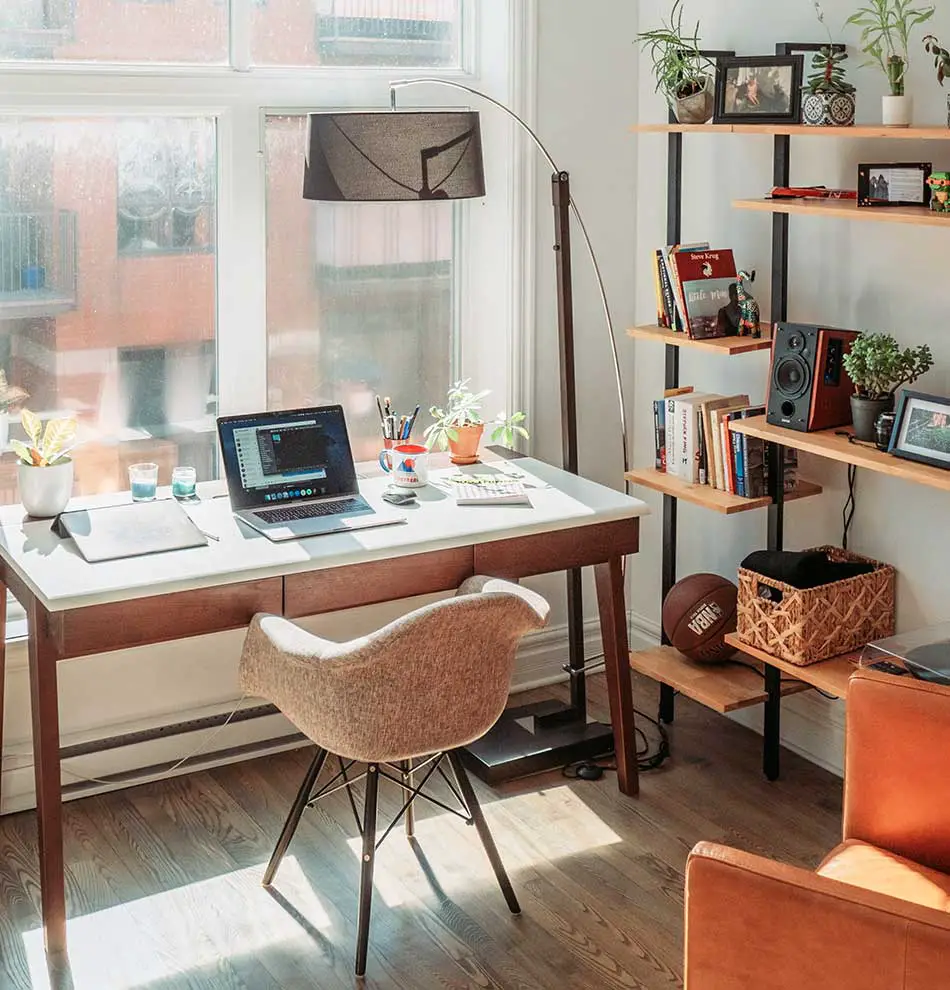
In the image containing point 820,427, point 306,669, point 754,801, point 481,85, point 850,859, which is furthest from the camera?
point 481,85

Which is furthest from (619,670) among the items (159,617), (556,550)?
(159,617)

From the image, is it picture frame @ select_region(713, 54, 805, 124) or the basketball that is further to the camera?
the basketball

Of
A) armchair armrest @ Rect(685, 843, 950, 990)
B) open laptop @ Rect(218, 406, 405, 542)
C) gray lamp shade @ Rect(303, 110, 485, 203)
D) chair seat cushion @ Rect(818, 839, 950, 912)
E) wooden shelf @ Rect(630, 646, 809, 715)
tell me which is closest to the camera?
armchair armrest @ Rect(685, 843, 950, 990)

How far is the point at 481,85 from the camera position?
370cm

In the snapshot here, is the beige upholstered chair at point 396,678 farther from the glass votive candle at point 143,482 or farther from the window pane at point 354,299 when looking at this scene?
the window pane at point 354,299

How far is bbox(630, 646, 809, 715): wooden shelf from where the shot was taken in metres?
3.37

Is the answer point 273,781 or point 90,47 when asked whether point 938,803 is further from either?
point 90,47

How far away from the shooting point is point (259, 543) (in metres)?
2.85

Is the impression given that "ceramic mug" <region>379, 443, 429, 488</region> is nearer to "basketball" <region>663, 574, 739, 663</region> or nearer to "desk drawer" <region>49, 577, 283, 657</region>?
"desk drawer" <region>49, 577, 283, 657</region>

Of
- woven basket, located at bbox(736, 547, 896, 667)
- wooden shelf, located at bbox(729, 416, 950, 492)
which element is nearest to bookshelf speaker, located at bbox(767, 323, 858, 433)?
wooden shelf, located at bbox(729, 416, 950, 492)

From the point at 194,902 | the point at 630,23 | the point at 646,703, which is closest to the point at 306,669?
the point at 194,902

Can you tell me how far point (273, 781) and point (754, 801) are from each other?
116 centimetres

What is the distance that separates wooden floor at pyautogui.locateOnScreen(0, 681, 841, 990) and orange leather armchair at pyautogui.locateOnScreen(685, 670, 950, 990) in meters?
0.61

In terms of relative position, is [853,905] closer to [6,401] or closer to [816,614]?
[816,614]
